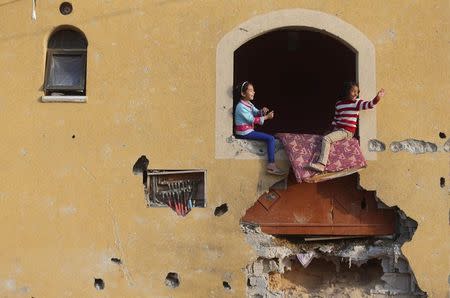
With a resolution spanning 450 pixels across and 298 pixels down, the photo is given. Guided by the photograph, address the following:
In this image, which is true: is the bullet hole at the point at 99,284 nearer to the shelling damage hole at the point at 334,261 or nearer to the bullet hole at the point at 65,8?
the shelling damage hole at the point at 334,261

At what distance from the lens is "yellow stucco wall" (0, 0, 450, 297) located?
6918 millimetres

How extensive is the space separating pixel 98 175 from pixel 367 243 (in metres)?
3.51

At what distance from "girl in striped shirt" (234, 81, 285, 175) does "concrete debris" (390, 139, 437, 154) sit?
4.74 ft

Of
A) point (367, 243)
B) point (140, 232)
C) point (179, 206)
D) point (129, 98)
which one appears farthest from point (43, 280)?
point (367, 243)

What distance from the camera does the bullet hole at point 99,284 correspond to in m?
6.93

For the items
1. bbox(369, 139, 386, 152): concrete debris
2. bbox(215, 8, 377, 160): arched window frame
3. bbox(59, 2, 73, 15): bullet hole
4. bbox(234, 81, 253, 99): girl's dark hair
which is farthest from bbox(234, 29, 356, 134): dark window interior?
bbox(59, 2, 73, 15): bullet hole

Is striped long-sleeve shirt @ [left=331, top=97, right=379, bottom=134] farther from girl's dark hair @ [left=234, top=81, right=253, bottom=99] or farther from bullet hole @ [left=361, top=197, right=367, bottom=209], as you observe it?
girl's dark hair @ [left=234, top=81, right=253, bottom=99]

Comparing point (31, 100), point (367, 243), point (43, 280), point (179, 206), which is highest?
point (31, 100)

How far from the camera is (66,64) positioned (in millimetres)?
7242

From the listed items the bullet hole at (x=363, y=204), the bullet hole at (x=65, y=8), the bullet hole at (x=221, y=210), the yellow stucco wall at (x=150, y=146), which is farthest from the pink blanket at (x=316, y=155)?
the bullet hole at (x=65, y=8)

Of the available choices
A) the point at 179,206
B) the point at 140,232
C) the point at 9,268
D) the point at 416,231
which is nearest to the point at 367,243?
the point at 416,231

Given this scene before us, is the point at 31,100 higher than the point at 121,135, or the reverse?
the point at 31,100

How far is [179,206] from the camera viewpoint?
7023 millimetres

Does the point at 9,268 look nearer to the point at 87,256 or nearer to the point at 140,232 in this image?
the point at 87,256
